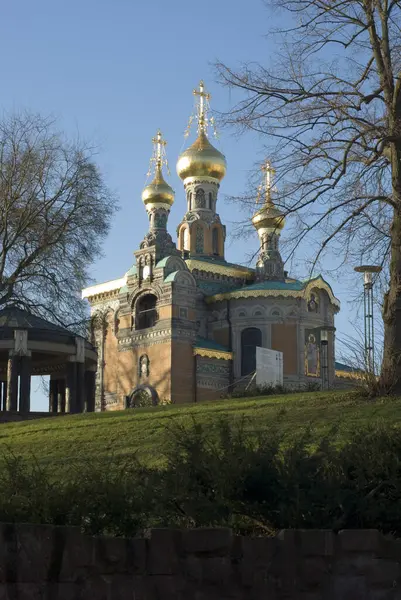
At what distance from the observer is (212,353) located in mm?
50406

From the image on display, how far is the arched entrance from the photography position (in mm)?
48062

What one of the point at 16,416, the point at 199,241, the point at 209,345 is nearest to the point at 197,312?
the point at 209,345

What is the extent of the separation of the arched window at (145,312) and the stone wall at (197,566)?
142 ft

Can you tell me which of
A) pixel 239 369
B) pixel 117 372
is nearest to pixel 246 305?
pixel 239 369

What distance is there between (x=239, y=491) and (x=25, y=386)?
22118mm

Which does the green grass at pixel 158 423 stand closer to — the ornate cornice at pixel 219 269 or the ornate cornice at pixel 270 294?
the ornate cornice at pixel 270 294

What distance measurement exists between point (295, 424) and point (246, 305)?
126 feet

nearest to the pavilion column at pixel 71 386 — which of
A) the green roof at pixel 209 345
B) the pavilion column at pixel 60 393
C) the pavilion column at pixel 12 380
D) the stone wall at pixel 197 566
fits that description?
the pavilion column at pixel 12 380

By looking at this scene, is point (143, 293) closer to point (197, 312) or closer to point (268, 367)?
point (197, 312)

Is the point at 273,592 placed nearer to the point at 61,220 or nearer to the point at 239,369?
the point at 61,220

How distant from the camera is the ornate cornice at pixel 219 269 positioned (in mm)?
55016

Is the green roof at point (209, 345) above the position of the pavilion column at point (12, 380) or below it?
above

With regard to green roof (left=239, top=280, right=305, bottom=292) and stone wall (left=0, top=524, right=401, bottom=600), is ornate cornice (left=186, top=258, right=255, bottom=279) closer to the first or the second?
green roof (left=239, top=280, right=305, bottom=292)

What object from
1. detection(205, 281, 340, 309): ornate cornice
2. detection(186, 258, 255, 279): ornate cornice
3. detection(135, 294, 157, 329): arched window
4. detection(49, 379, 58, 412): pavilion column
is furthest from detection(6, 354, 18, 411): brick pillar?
Answer: detection(186, 258, 255, 279): ornate cornice
